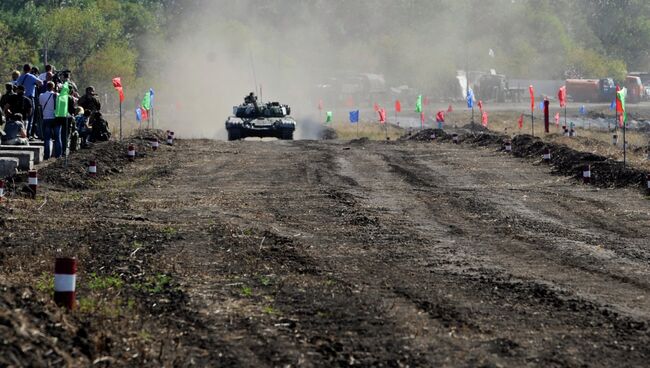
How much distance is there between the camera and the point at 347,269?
13031mm

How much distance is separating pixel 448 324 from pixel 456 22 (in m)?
117

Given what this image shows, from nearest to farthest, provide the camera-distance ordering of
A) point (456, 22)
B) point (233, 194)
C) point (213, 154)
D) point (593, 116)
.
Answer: point (233, 194) → point (213, 154) → point (593, 116) → point (456, 22)

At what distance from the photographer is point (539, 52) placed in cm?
12950

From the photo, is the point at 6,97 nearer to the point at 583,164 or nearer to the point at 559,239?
the point at 583,164

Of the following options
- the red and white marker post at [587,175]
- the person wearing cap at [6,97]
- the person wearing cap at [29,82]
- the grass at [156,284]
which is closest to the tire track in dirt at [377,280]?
the grass at [156,284]

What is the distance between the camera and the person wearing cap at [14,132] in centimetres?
2527

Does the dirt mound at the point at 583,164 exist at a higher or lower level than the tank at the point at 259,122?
lower

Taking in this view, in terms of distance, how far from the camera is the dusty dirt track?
9.09 m

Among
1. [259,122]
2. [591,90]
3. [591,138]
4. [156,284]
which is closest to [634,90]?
[591,90]

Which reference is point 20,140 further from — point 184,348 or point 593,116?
point 593,116

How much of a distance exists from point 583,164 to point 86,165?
1087 centimetres

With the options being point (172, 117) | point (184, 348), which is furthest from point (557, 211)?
point (172, 117)

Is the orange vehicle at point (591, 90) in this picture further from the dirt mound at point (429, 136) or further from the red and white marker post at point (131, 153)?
the red and white marker post at point (131, 153)

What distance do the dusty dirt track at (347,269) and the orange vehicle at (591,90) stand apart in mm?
76651
